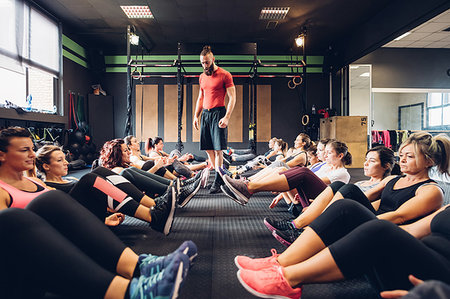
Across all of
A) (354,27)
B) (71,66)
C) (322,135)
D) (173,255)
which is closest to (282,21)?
(354,27)

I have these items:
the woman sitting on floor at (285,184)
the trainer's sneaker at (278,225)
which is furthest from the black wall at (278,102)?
the trainer's sneaker at (278,225)

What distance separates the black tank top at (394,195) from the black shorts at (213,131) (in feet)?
6.39

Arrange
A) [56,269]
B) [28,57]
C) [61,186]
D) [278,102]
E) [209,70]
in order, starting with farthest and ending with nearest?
[278,102] → [28,57] → [209,70] → [61,186] → [56,269]

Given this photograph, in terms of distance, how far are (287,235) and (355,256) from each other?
0.54m

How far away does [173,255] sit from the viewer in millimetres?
905

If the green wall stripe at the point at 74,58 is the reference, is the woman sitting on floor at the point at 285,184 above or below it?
below

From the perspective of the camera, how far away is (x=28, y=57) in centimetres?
511

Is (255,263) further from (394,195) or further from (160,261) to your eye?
(394,195)

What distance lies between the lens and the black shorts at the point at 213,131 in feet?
10.3

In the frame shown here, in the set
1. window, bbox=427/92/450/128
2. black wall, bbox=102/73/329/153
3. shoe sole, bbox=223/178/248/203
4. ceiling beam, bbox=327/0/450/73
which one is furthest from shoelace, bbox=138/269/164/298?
window, bbox=427/92/450/128

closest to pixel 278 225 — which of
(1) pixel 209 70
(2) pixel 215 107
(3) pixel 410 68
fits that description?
(2) pixel 215 107

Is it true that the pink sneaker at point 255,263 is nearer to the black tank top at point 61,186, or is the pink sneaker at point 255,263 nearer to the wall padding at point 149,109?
the black tank top at point 61,186

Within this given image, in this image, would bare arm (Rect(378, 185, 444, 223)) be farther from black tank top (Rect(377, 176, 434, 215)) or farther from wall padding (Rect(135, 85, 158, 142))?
wall padding (Rect(135, 85, 158, 142))

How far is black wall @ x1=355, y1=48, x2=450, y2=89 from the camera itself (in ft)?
22.5
